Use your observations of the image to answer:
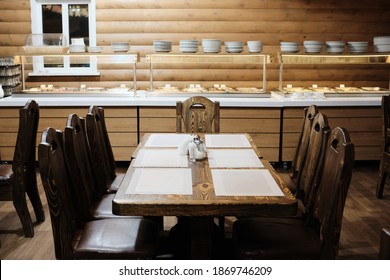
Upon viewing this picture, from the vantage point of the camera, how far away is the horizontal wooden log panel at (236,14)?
5828 millimetres

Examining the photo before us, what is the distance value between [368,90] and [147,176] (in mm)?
3808

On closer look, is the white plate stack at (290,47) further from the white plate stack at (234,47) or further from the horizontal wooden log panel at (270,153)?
the horizontal wooden log panel at (270,153)

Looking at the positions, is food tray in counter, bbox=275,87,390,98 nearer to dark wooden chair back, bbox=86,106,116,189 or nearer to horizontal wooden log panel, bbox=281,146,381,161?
horizontal wooden log panel, bbox=281,146,381,161

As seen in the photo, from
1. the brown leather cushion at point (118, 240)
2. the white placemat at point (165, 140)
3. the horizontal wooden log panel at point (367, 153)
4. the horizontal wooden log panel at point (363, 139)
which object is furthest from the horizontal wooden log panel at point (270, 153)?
the brown leather cushion at point (118, 240)

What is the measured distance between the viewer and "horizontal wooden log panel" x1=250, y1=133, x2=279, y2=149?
201 inches

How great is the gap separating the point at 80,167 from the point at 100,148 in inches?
22.0

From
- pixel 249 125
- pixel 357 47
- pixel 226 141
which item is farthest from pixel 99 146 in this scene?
pixel 357 47

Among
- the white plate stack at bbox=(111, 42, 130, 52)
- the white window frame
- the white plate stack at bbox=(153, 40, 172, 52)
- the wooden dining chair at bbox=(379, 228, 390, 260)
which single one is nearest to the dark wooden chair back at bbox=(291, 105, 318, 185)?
the wooden dining chair at bbox=(379, 228, 390, 260)

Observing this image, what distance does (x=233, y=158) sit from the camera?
2.77 meters

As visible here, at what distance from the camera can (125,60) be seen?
199 inches

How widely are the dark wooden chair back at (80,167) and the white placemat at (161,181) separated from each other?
0.92 feet

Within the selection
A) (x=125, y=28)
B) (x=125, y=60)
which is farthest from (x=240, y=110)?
(x=125, y=28)

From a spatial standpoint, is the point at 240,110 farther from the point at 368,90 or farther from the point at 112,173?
the point at 112,173

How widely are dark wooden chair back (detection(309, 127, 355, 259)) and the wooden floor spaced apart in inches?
38.9
